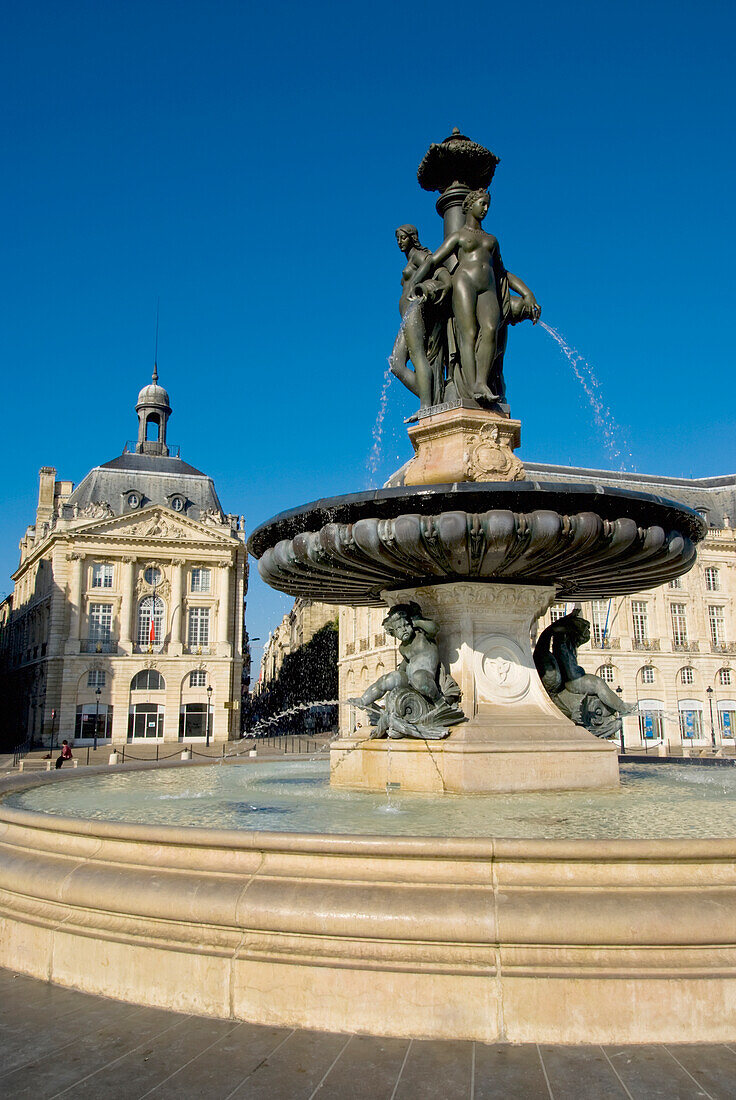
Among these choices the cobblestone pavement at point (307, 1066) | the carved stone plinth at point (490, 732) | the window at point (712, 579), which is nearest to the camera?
the cobblestone pavement at point (307, 1066)

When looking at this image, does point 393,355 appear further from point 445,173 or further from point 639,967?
point 639,967

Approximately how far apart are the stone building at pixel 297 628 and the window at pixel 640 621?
22400 millimetres

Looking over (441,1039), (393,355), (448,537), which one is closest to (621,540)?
(448,537)

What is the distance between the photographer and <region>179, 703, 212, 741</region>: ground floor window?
58728 mm

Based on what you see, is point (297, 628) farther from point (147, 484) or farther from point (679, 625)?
point (679, 625)

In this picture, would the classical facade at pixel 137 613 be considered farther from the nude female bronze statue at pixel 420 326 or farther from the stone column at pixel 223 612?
the nude female bronze statue at pixel 420 326

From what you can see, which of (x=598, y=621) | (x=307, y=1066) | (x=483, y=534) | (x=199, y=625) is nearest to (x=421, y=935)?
(x=307, y=1066)

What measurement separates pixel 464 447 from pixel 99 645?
5464 cm

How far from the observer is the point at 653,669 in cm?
5391

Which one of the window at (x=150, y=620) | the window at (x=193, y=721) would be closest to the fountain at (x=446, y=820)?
the window at (x=193, y=721)

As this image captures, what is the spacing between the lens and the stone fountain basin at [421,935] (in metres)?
3.48

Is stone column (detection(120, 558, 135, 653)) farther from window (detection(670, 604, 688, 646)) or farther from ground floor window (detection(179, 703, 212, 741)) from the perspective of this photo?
window (detection(670, 604, 688, 646))

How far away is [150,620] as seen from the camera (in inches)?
2382

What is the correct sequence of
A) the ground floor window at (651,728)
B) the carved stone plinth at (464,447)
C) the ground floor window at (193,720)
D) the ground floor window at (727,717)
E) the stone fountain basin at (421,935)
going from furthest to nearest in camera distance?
the ground floor window at (193,720) → the ground floor window at (727,717) → the ground floor window at (651,728) → the carved stone plinth at (464,447) → the stone fountain basin at (421,935)
